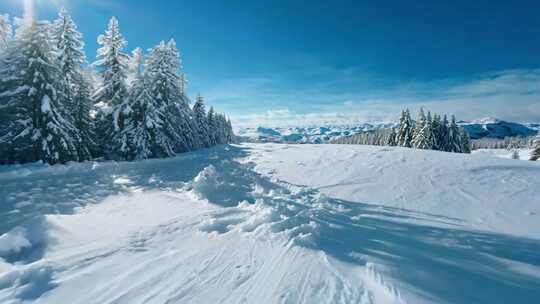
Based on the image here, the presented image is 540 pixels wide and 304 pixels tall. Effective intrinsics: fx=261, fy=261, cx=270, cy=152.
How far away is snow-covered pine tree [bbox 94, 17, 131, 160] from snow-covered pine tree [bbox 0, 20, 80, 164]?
4495 mm

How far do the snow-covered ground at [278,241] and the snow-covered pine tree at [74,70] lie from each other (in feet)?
33.4

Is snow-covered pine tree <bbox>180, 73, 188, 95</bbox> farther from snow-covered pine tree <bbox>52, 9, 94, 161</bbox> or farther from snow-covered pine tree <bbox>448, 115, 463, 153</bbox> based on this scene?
snow-covered pine tree <bbox>448, 115, 463, 153</bbox>

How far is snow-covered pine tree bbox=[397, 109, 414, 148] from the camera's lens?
41.6 m

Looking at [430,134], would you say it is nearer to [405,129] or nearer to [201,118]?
[405,129]

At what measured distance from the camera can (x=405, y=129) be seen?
4231cm

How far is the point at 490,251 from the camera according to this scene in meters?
4.05

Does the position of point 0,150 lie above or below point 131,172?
above

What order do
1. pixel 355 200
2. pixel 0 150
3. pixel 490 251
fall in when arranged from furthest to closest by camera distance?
pixel 0 150 → pixel 355 200 → pixel 490 251

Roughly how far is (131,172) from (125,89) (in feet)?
35.2

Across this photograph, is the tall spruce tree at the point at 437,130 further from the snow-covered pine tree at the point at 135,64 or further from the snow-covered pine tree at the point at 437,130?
the snow-covered pine tree at the point at 135,64

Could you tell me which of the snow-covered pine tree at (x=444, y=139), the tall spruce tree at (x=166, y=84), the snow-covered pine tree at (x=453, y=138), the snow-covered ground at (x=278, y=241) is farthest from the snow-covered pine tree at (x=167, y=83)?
the snow-covered pine tree at (x=453, y=138)

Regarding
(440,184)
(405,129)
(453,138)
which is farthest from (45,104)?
(453,138)

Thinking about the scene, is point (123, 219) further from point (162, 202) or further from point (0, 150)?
point (0, 150)

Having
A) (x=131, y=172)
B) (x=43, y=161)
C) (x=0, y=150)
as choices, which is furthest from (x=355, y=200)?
(x=0, y=150)
